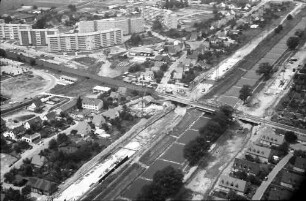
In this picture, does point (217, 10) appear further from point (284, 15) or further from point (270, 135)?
point (270, 135)

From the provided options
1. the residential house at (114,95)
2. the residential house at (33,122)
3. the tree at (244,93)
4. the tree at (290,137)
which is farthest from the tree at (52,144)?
the tree at (244,93)

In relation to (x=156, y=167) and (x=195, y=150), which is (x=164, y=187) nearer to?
(x=156, y=167)

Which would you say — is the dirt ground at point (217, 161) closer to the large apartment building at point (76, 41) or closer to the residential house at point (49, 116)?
the residential house at point (49, 116)

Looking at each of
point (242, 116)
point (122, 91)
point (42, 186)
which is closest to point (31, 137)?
point (42, 186)

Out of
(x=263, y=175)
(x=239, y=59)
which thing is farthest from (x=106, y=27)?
(x=263, y=175)

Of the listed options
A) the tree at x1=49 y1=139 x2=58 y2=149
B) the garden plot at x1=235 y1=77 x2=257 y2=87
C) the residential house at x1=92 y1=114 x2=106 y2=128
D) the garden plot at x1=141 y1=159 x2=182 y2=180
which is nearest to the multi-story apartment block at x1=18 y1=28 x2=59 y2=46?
the residential house at x1=92 y1=114 x2=106 y2=128
